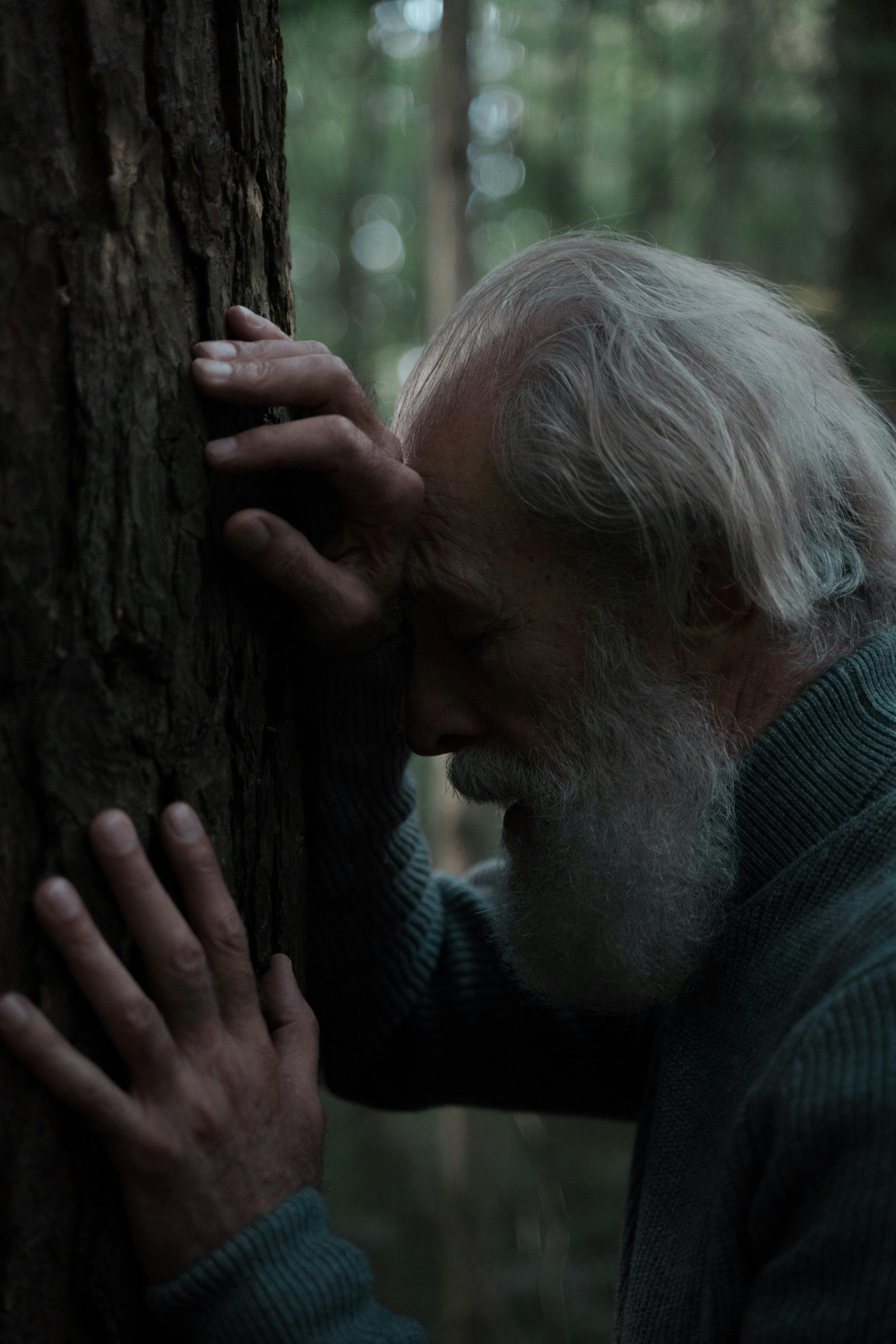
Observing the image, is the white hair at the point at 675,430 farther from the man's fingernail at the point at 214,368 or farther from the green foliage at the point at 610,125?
the green foliage at the point at 610,125

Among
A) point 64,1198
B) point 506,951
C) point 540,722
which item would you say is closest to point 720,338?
point 540,722

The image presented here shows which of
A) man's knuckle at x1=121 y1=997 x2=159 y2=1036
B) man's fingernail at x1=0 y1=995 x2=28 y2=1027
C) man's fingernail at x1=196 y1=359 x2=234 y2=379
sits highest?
man's fingernail at x1=196 y1=359 x2=234 y2=379

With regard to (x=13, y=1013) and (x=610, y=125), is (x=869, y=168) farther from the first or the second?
(x=13, y=1013)

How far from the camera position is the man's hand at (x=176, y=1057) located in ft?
3.57

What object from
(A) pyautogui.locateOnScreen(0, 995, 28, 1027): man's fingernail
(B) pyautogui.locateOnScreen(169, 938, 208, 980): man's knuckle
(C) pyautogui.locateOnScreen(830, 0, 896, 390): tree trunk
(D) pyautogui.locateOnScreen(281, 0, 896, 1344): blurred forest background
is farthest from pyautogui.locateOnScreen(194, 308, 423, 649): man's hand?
(C) pyautogui.locateOnScreen(830, 0, 896, 390): tree trunk

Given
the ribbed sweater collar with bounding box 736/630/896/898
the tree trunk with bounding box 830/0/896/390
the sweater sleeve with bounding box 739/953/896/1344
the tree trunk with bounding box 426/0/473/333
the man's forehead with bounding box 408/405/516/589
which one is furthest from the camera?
the tree trunk with bounding box 426/0/473/333

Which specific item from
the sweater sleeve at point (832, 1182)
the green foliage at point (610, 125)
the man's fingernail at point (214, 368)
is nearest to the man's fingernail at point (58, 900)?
the man's fingernail at point (214, 368)

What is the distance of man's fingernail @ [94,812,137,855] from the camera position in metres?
1.11

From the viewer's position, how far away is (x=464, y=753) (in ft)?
5.96

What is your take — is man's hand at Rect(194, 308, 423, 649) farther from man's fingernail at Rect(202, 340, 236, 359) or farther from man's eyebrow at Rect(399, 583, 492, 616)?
man's eyebrow at Rect(399, 583, 492, 616)

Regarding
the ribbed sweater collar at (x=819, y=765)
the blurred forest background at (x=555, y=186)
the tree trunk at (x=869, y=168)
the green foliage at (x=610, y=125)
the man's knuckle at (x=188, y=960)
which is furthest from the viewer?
the green foliage at (x=610, y=125)

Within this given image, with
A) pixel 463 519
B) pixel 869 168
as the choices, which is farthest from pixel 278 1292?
pixel 869 168

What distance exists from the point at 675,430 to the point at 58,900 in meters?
1.16

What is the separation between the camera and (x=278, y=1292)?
3.88 feet
